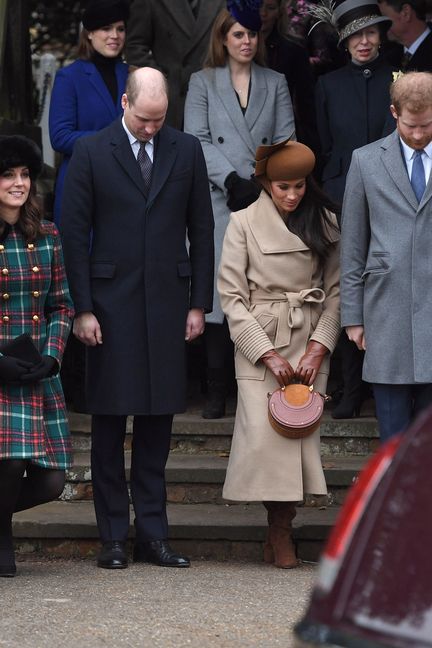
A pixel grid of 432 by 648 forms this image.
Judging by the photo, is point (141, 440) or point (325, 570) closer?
point (325, 570)

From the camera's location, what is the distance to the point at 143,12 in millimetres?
8805

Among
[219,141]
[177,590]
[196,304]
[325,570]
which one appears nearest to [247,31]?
[219,141]

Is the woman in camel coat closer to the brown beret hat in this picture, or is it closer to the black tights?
the brown beret hat

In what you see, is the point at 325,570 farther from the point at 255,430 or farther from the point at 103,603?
the point at 255,430

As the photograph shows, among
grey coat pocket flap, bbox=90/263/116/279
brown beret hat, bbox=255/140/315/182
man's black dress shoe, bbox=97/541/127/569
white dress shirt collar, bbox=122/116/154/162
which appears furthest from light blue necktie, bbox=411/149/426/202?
man's black dress shoe, bbox=97/541/127/569

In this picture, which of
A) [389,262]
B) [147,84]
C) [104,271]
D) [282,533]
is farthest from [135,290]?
[282,533]

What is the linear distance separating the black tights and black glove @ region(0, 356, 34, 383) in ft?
1.11

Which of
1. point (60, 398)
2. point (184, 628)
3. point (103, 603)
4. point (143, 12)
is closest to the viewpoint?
point (184, 628)

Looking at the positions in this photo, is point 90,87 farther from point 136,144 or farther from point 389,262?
point 389,262

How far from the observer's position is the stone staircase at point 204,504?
23.9 ft

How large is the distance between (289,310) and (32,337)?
1131 millimetres

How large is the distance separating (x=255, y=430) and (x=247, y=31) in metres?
2.29

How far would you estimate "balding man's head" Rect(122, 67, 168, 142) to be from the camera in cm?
653

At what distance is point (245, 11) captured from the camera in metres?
7.89
